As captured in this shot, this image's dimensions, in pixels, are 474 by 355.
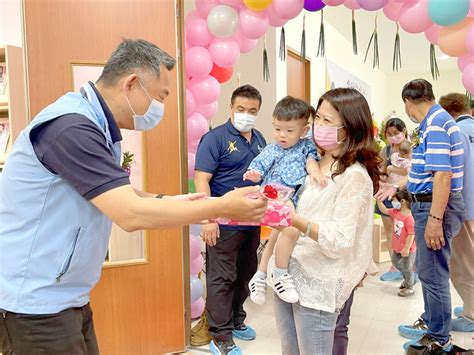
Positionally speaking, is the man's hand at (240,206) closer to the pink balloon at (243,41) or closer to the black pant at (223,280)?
the black pant at (223,280)

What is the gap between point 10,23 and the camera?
2.76m

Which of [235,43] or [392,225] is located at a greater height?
[235,43]

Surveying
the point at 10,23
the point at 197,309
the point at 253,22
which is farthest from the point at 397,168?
the point at 10,23

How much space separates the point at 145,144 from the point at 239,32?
1.07 meters

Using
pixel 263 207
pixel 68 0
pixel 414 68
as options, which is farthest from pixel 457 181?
pixel 414 68

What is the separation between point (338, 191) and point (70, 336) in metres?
0.92

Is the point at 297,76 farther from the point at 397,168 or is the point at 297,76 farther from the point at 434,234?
the point at 434,234

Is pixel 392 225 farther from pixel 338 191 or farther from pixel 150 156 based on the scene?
pixel 338 191

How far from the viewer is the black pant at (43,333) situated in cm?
121

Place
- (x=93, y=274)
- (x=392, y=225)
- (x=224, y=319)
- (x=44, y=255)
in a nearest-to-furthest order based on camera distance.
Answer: (x=44, y=255) → (x=93, y=274) → (x=224, y=319) → (x=392, y=225)

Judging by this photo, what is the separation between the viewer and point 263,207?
120 centimetres

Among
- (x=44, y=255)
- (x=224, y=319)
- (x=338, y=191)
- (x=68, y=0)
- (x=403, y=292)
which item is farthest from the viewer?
(x=403, y=292)

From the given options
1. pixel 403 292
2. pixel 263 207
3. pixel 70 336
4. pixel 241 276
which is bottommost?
pixel 403 292

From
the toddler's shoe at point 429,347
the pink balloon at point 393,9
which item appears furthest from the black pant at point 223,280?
the pink balloon at point 393,9
